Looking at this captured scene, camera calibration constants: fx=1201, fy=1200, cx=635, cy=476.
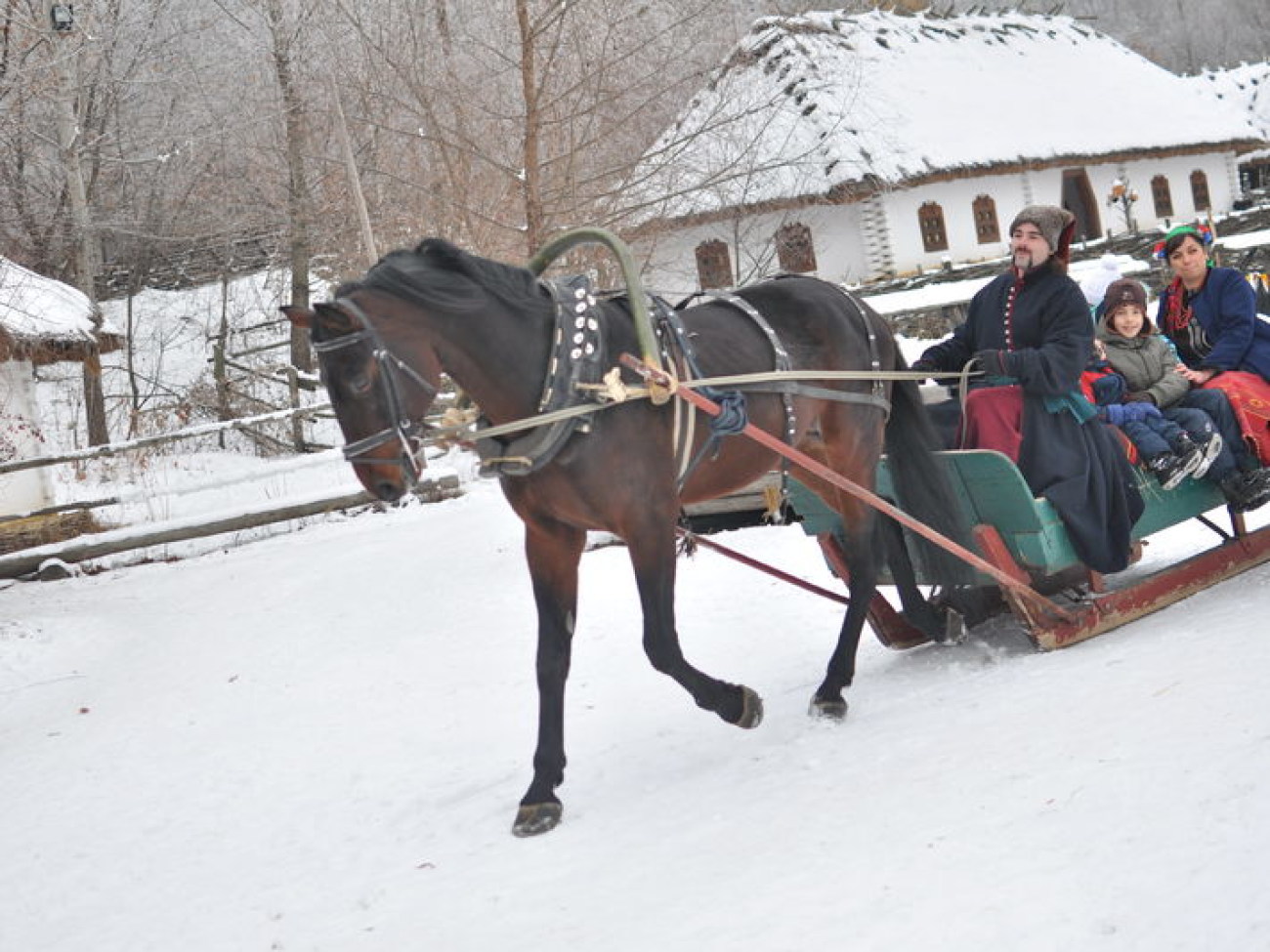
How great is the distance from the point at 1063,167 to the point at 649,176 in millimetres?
A: 23887

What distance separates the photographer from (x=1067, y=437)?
202 inches

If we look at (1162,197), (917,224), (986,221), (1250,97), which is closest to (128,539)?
(917,224)

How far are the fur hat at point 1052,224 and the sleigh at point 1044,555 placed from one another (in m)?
1.00

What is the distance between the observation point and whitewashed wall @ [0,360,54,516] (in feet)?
46.7

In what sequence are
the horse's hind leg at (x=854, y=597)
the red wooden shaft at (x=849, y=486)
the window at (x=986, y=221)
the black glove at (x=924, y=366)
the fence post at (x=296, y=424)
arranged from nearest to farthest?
the red wooden shaft at (x=849, y=486) → the horse's hind leg at (x=854, y=597) → the black glove at (x=924, y=366) → the fence post at (x=296, y=424) → the window at (x=986, y=221)

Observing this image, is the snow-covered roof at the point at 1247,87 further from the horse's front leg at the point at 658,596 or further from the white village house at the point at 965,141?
the horse's front leg at the point at 658,596

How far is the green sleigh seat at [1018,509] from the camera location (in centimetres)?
500

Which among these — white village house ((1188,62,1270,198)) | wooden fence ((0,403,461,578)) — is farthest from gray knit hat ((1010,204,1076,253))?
white village house ((1188,62,1270,198))

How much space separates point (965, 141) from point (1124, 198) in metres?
4.55

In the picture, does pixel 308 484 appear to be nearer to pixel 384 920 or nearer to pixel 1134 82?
pixel 384 920

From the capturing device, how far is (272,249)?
29.1 metres

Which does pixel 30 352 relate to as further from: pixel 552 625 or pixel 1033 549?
pixel 1033 549

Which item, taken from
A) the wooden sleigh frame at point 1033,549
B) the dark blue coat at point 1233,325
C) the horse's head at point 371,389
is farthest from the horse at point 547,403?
the dark blue coat at point 1233,325

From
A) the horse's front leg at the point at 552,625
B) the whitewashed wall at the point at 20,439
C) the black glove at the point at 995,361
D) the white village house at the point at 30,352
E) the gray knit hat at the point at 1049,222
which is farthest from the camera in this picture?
the whitewashed wall at the point at 20,439
